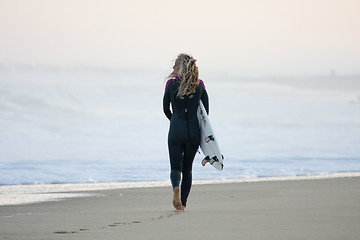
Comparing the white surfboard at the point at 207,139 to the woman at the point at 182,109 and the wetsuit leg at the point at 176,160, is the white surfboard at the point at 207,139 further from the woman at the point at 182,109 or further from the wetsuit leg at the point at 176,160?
the wetsuit leg at the point at 176,160

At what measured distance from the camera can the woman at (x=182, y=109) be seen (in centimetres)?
652

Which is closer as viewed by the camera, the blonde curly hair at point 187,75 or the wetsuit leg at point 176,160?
the blonde curly hair at point 187,75

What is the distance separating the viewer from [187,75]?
6.50m

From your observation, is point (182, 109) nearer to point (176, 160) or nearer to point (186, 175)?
point (176, 160)

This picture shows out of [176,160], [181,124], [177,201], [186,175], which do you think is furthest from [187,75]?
[177,201]

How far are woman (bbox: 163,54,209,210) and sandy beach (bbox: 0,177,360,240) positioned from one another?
1.74 ft

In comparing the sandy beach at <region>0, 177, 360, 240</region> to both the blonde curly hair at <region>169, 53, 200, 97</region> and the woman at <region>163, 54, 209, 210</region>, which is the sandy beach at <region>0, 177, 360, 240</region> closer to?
the woman at <region>163, 54, 209, 210</region>

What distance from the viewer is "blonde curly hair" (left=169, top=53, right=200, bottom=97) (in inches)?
256

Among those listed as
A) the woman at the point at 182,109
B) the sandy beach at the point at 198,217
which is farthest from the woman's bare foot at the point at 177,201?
the sandy beach at the point at 198,217

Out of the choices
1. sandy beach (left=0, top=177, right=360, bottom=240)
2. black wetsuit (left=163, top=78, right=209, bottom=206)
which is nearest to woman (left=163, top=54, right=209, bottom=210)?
black wetsuit (left=163, top=78, right=209, bottom=206)

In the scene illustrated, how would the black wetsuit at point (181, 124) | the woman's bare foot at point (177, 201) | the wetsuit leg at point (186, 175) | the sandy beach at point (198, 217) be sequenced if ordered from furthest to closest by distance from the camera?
1. the wetsuit leg at point (186, 175)
2. the black wetsuit at point (181, 124)
3. the woman's bare foot at point (177, 201)
4. the sandy beach at point (198, 217)

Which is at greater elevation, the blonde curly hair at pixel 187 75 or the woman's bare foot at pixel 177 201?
the blonde curly hair at pixel 187 75

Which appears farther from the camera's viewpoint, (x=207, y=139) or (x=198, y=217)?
(x=207, y=139)

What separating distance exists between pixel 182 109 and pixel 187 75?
37 cm
